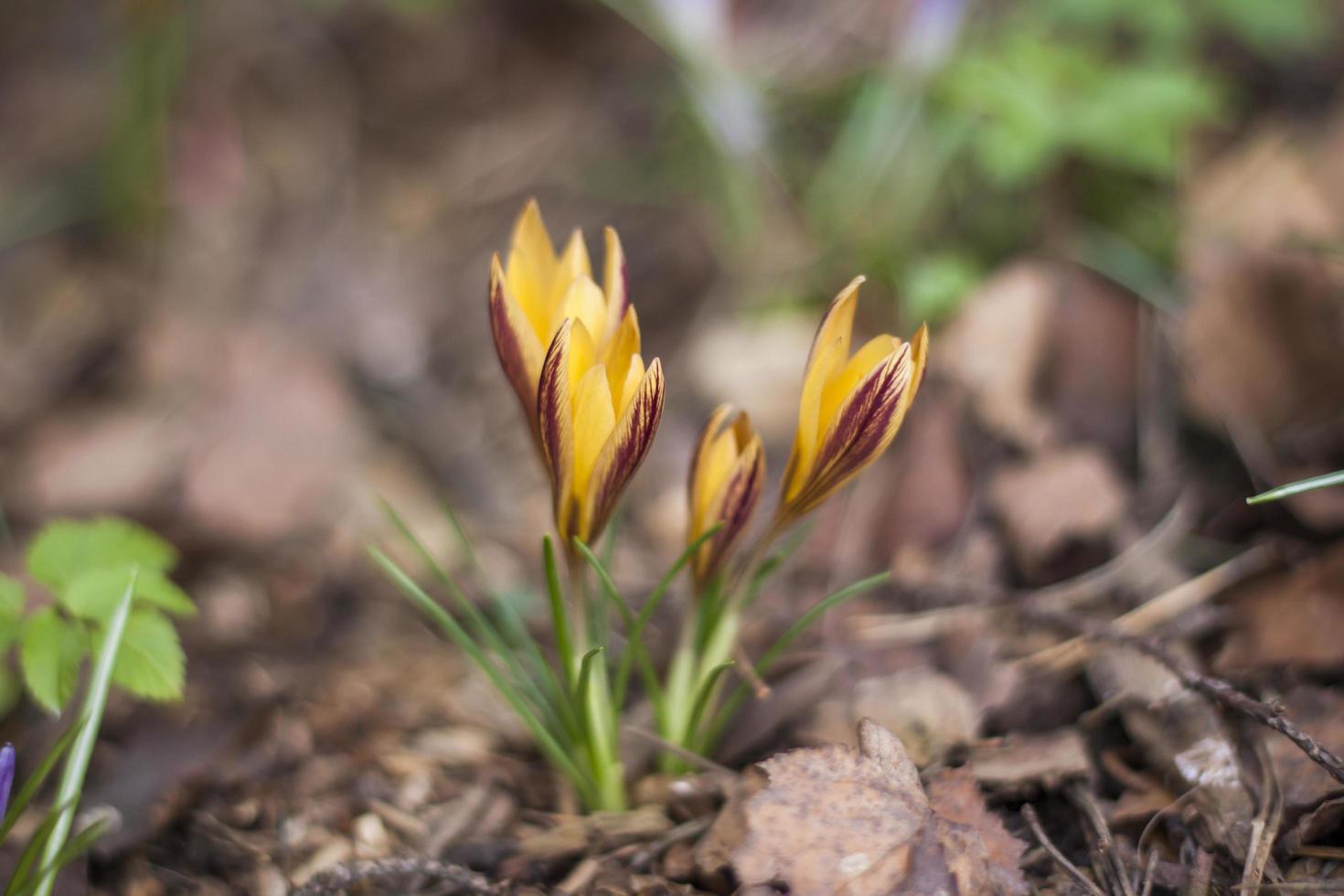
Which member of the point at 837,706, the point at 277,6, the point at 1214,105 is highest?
the point at 277,6

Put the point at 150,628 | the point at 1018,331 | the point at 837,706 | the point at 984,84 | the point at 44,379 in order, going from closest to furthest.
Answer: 1. the point at 150,628
2. the point at 837,706
3. the point at 1018,331
4. the point at 984,84
5. the point at 44,379

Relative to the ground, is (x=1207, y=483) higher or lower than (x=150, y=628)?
lower

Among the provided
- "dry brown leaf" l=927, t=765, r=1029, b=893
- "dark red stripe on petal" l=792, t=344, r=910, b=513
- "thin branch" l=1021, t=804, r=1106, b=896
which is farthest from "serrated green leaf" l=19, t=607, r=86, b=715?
"thin branch" l=1021, t=804, r=1106, b=896

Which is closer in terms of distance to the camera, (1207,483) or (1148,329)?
(1207,483)

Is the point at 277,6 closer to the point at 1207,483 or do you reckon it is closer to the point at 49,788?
the point at 49,788

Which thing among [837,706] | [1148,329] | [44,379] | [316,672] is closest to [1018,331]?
[1148,329]

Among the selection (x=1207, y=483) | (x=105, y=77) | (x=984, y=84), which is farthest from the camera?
(x=105, y=77)

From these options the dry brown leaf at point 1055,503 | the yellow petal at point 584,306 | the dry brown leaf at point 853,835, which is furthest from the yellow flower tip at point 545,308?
the dry brown leaf at point 1055,503

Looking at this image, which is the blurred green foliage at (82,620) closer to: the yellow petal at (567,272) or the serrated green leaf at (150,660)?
the serrated green leaf at (150,660)
